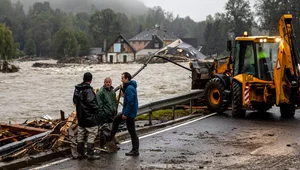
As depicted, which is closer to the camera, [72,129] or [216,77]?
[72,129]

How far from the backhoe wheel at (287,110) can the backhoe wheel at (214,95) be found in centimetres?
190

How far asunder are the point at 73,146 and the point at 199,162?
2578 mm

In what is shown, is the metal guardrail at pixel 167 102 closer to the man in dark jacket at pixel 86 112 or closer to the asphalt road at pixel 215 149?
the asphalt road at pixel 215 149

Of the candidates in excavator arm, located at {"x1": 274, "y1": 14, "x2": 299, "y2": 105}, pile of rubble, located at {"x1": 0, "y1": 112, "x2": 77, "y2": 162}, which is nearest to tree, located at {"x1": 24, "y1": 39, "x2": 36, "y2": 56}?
excavator arm, located at {"x1": 274, "y1": 14, "x2": 299, "y2": 105}

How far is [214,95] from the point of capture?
687 inches

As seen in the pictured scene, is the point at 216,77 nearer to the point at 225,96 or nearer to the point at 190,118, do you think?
the point at 225,96

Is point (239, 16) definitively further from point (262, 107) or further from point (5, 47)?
point (262, 107)

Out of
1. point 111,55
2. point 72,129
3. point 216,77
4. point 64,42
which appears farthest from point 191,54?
point 72,129

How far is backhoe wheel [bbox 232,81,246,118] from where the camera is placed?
1589 centimetres

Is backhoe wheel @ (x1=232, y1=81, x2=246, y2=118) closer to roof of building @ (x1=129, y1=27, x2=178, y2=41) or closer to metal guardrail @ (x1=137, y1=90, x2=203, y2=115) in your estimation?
metal guardrail @ (x1=137, y1=90, x2=203, y2=115)

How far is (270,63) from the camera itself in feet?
52.5

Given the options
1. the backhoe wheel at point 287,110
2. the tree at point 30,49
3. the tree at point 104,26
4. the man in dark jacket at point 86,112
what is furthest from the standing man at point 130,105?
the tree at point 30,49

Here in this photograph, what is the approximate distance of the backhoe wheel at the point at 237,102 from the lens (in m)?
15.9

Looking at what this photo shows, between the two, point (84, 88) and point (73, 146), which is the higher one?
point (84, 88)
